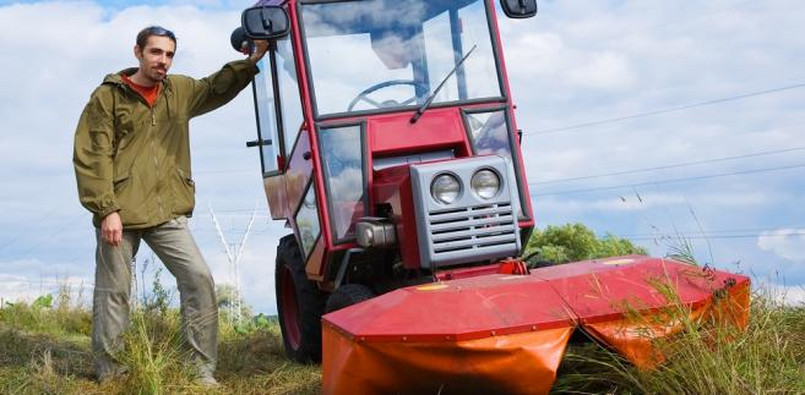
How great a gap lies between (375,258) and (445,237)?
0.80 meters

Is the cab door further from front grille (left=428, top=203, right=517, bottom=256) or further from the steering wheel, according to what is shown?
front grille (left=428, top=203, right=517, bottom=256)

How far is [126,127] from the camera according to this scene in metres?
7.62

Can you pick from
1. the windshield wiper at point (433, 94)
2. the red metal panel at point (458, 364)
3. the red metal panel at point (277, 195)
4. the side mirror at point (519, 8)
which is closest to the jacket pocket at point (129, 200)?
the red metal panel at point (277, 195)

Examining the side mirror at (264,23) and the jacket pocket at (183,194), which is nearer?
the side mirror at (264,23)

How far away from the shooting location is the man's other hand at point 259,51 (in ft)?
26.7

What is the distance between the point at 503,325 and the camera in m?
5.54

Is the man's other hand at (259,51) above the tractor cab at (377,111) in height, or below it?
above

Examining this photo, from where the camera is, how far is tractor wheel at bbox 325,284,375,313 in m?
6.97

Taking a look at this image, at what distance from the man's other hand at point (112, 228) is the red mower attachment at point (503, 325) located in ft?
5.72

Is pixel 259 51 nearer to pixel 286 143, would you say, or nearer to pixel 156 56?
pixel 286 143

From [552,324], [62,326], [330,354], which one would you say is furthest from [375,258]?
[62,326]

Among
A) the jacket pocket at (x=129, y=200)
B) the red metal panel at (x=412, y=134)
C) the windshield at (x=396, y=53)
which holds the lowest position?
the jacket pocket at (x=129, y=200)

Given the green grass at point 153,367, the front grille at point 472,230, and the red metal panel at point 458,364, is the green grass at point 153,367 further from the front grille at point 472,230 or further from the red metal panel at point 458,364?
the red metal panel at point 458,364

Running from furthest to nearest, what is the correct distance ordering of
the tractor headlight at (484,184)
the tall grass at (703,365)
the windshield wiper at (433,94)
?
the windshield wiper at (433,94) → the tractor headlight at (484,184) → the tall grass at (703,365)
